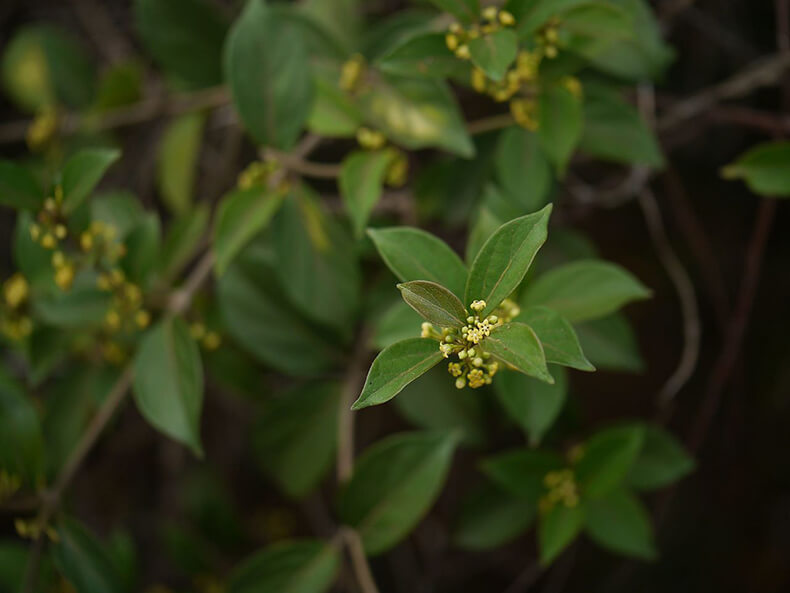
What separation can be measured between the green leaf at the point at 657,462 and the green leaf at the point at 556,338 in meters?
0.65

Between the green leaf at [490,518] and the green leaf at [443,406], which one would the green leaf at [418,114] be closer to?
the green leaf at [443,406]

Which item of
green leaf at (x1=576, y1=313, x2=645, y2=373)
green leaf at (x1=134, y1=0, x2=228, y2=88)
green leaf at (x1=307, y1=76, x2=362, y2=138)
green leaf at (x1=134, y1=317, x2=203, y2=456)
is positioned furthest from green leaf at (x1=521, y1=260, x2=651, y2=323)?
green leaf at (x1=134, y1=0, x2=228, y2=88)

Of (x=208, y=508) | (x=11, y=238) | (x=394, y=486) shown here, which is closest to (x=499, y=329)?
(x=394, y=486)

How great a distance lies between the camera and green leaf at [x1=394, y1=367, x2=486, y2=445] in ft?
4.86

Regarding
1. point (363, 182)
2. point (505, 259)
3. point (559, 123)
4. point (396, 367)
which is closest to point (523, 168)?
point (559, 123)

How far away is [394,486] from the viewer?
4.08 feet

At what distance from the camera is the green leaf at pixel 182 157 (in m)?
1.78

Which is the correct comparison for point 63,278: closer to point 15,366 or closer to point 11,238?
point 15,366

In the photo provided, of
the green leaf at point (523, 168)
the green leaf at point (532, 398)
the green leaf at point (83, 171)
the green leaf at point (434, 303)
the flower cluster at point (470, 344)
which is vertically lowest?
the green leaf at point (532, 398)

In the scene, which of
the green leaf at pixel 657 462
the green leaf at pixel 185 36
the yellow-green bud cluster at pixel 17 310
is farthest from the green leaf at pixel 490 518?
the green leaf at pixel 185 36

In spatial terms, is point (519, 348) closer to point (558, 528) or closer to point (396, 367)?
point (396, 367)

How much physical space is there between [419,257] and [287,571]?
72cm

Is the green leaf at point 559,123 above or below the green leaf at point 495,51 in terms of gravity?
below

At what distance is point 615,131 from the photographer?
1.17m
